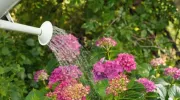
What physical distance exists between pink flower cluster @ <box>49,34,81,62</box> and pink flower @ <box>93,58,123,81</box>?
282mm

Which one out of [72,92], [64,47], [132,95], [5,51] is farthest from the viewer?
[5,51]

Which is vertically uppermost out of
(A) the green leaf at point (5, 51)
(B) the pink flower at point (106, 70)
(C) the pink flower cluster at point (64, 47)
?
(A) the green leaf at point (5, 51)

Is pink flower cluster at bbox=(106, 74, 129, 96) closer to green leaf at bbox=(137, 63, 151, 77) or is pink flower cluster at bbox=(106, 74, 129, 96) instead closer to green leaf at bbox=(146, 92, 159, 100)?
green leaf at bbox=(146, 92, 159, 100)

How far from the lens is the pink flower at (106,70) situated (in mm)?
1741

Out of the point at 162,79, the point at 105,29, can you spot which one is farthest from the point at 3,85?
the point at 105,29

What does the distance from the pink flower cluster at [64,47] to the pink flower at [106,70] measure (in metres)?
0.28

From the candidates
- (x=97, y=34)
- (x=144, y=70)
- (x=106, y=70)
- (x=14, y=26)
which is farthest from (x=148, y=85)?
(x=97, y=34)

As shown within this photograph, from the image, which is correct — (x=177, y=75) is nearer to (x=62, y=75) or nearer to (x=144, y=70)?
(x=144, y=70)

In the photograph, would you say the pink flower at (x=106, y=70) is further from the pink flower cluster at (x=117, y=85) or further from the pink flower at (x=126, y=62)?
the pink flower cluster at (x=117, y=85)

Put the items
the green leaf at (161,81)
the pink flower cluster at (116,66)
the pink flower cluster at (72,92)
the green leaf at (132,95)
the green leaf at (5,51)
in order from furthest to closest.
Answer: the green leaf at (5,51) < the green leaf at (161,81) < the pink flower cluster at (116,66) < the green leaf at (132,95) < the pink flower cluster at (72,92)

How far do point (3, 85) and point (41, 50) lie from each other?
0.75 meters

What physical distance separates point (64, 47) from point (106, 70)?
39 cm

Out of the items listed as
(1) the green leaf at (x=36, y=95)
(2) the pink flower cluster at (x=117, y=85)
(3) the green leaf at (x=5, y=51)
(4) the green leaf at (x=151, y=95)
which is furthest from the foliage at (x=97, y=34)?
(2) the pink flower cluster at (x=117, y=85)

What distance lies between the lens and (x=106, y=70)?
177cm
